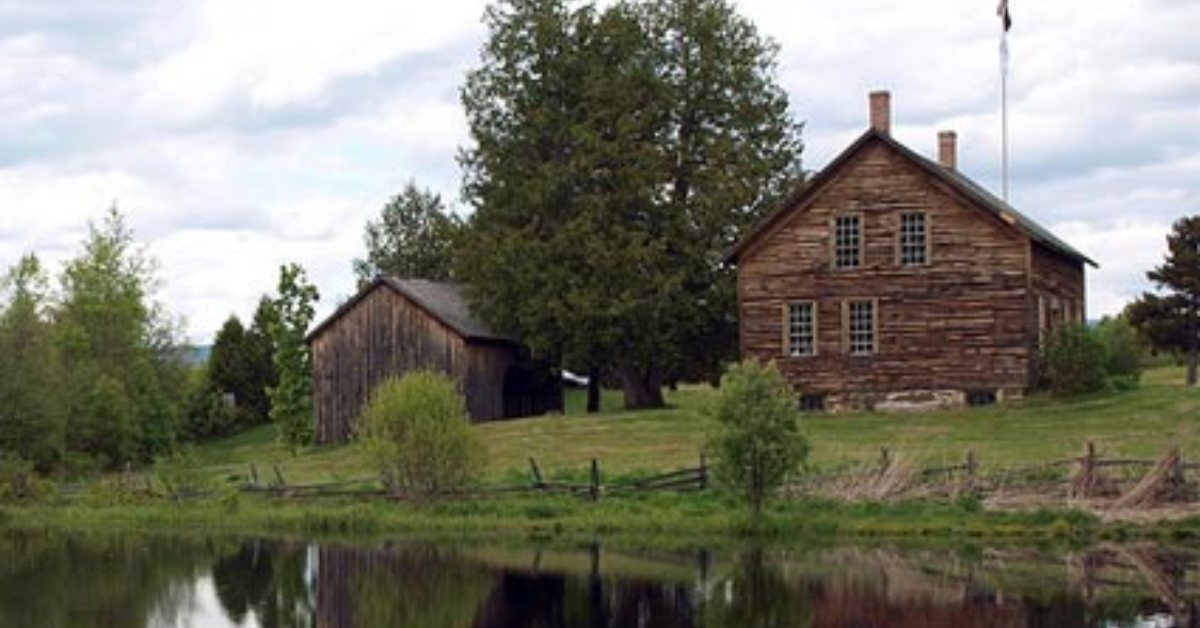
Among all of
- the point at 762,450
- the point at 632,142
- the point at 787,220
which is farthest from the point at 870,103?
the point at 762,450

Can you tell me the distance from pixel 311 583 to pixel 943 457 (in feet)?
49.3

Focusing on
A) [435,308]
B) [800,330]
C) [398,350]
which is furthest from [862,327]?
[398,350]

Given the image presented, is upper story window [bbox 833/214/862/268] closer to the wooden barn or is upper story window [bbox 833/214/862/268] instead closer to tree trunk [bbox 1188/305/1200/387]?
the wooden barn

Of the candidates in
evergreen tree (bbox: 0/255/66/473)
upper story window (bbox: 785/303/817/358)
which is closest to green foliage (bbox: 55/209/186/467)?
evergreen tree (bbox: 0/255/66/473)

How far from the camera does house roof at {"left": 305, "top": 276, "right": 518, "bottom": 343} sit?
58.7m

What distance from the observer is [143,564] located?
34.2 meters

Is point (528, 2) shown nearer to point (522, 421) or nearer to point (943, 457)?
point (522, 421)

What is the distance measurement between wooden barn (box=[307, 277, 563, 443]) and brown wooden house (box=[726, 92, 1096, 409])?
33.1 ft

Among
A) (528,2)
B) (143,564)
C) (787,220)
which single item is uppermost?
(528,2)

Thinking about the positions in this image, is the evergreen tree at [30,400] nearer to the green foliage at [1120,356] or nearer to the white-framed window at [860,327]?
the white-framed window at [860,327]

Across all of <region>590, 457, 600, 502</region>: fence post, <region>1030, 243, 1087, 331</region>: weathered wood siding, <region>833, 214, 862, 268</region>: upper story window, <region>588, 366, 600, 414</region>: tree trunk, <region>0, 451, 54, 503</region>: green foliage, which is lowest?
<region>0, 451, 54, 503</region>: green foliage

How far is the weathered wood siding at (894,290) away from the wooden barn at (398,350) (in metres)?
10.1

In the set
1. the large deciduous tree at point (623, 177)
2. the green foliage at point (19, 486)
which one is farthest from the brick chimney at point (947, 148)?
the green foliage at point (19, 486)

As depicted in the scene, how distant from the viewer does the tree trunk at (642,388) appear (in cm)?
6128
